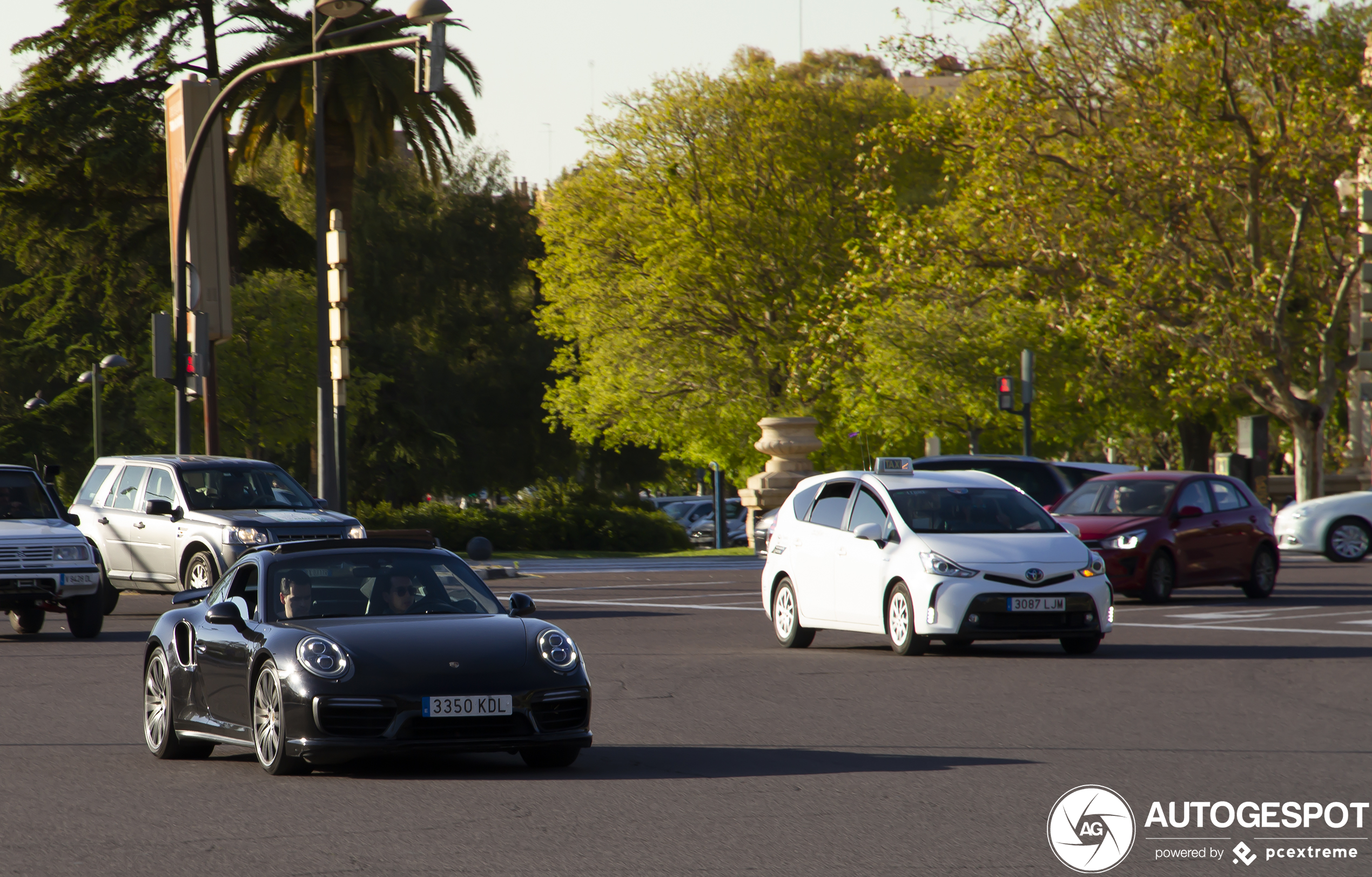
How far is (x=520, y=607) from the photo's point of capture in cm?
970

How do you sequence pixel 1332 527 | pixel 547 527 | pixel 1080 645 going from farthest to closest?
pixel 547 527, pixel 1332 527, pixel 1080 645

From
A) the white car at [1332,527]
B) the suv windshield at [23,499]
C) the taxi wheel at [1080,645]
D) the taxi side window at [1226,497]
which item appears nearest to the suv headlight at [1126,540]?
the taxi side window at [1226,497]

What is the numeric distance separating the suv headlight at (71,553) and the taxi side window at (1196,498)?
12238mm

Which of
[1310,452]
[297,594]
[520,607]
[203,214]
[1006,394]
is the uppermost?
[203,214]

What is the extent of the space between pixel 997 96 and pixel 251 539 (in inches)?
901

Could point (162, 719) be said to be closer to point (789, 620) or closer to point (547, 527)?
point (789, 620)

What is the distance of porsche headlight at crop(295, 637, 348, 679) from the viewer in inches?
352

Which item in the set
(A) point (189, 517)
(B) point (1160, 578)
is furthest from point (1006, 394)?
(A) point (189, 517)

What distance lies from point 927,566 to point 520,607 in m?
6.31

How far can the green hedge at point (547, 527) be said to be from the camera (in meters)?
42.0

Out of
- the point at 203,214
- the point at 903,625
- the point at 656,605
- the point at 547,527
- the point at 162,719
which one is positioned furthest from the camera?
the point at 547,527

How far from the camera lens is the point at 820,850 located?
719cm

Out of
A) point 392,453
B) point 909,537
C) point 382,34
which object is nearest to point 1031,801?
point 909,537

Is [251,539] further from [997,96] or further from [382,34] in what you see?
[997,96]
